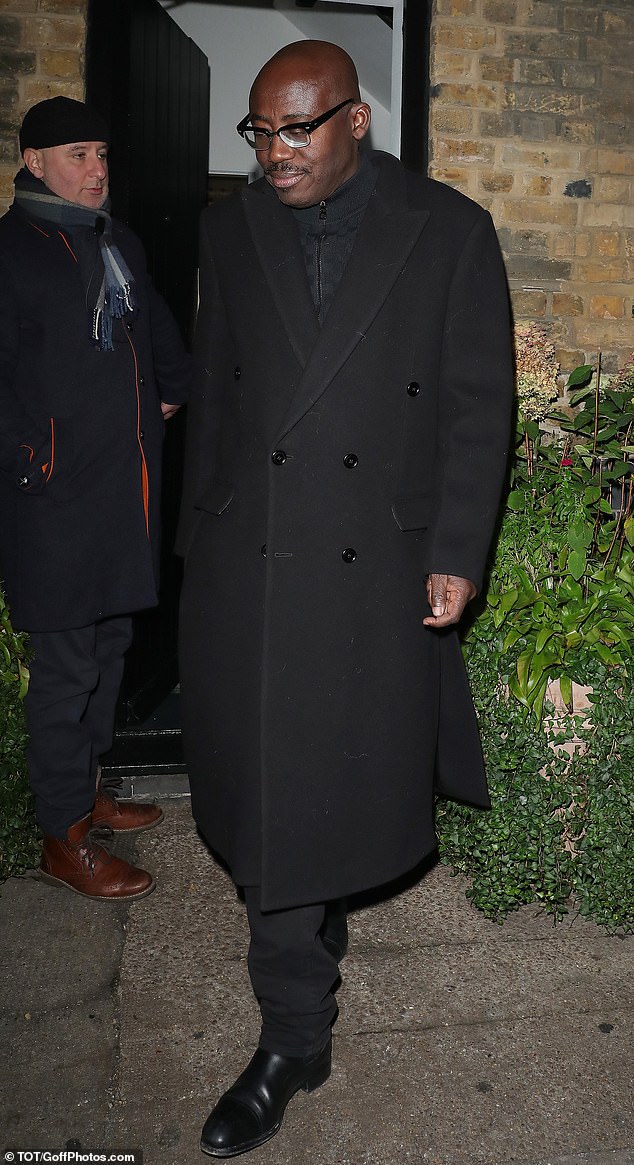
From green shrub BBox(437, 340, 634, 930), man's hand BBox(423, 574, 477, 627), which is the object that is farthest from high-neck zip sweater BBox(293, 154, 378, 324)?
green shrub BBox(437, 340, 634, 930)

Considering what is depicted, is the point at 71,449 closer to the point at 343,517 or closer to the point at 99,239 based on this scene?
the point at 99,239

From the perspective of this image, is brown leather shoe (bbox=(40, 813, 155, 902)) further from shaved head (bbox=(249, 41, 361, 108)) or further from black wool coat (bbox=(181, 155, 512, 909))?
shaved head (bbox=(249, 41, 361, 108))

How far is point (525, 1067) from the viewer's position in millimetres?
2434

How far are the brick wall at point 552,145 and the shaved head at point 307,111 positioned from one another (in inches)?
94.0

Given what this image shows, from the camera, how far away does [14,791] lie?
333 centimetres

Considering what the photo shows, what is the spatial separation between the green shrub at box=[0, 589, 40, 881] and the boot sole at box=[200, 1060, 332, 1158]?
4.52 feet

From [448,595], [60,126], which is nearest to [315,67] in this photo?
[448,595]

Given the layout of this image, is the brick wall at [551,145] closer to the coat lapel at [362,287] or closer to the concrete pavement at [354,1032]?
the coat lapel at [362,287]

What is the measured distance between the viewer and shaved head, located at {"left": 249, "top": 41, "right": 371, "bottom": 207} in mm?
1969

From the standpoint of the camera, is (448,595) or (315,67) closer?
(315,67)

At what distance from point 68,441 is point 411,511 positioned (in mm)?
1266

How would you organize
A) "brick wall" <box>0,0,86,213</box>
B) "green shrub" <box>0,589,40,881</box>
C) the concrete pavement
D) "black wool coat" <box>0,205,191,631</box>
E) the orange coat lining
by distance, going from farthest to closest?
"brick wall" <box>0,0,86,213</box> → "green shrub" <box>0,589,40,881</box> → the orange coat lining → "black wool coat" <box>0,205,191,631</box> → the concrete pavement

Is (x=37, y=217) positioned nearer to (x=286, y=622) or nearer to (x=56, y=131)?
(x=56, y=131)

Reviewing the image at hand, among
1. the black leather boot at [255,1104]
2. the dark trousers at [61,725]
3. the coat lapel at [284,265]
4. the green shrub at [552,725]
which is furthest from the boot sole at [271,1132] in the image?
the coat lapel at [284,265]
